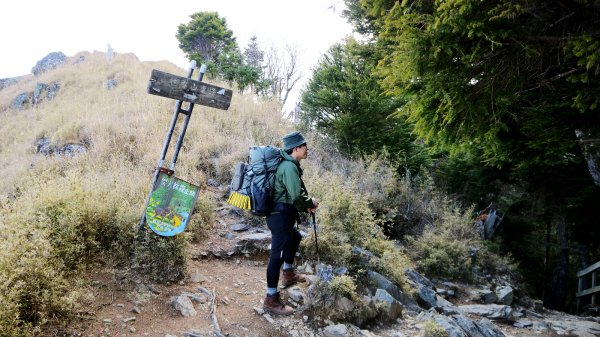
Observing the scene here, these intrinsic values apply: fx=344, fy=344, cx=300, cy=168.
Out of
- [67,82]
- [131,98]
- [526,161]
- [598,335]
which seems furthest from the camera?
[67,82]

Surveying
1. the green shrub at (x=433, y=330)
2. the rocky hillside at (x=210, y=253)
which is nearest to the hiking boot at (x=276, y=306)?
the rocky hillside at (x=210, y=253)

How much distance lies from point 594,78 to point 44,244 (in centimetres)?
589

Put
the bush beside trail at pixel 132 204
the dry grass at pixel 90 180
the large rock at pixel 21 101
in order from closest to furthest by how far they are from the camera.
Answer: the dry grass at pixel 90 180, the bush beside trail at pixel 132 204, the large rock at pixel 21 101

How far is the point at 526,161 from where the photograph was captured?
560cm

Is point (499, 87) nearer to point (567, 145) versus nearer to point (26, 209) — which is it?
point (567, 145)

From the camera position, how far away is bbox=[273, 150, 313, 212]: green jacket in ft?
12.6

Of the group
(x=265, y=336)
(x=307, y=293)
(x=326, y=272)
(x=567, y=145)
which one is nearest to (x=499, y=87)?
(x=567, y=145)

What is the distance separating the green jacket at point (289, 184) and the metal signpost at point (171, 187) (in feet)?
4.53

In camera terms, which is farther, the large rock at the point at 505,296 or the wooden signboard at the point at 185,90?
the large rock at the point at 505,296

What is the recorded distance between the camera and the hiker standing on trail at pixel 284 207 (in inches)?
153

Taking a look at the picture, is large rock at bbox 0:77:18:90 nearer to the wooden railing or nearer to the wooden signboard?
the wooden signboard

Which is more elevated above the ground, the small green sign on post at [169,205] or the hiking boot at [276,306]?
the small green sign on post at [169,205]

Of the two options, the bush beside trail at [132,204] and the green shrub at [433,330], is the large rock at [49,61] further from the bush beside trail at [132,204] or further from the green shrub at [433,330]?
the green shrub at [433,330]

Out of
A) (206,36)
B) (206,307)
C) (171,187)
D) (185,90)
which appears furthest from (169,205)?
(206,36)
